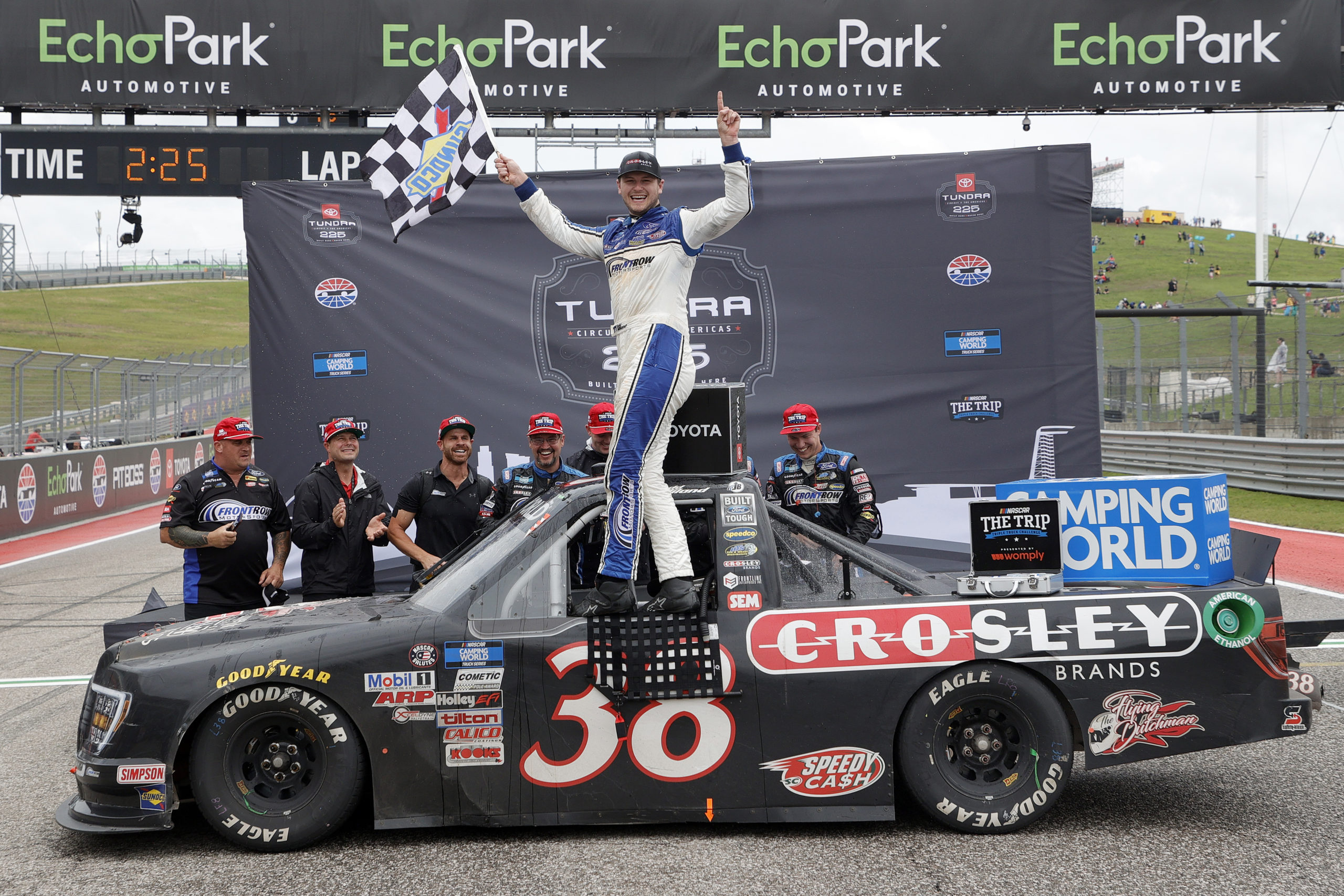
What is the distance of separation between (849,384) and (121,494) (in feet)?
60.4

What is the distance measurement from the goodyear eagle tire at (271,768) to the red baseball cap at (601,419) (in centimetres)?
295

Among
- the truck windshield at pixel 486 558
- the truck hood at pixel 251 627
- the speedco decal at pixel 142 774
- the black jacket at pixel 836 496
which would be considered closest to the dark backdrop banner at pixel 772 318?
the black jacket at pixel 836 496

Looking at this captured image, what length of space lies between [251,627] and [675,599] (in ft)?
5.57

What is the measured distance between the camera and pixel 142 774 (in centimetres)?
405

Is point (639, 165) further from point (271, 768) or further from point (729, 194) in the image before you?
point (271, 768)

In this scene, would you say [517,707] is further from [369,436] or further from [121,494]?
[121,494]

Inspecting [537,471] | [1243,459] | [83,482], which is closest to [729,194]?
[537,471]

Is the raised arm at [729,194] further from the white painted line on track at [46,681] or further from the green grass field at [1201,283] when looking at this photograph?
the green grass field at [1201,283]

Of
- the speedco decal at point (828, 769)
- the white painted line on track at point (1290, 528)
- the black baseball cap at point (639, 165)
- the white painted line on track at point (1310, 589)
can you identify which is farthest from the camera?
the white painted line on track at point (1290, 528)

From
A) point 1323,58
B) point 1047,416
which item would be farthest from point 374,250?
point 1323,58

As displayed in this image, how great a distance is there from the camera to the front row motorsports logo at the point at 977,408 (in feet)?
24.6

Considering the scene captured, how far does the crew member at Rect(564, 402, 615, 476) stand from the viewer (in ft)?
22.1

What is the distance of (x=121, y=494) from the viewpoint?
70.2 ft

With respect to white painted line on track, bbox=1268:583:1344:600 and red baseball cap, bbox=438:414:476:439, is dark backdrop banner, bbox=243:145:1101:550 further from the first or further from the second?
white painted line on track, bbox=1268:583:1344:600
